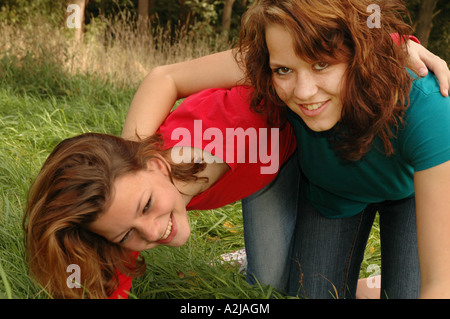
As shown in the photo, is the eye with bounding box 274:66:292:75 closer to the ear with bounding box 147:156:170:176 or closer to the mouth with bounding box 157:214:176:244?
the ear with bounding box 147:156:170:176

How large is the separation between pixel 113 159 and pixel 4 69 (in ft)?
14.0

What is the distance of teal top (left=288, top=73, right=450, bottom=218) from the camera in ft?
4.79

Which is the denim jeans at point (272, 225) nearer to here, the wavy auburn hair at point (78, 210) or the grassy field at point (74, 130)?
the grassy field at point (74, 130)

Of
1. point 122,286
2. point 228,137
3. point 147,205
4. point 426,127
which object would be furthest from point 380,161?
point 122,286

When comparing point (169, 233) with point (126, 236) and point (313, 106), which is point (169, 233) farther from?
point (313, 106)

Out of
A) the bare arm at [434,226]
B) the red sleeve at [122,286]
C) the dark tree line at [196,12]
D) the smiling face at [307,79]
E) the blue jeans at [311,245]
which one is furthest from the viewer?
the dark tree line at [196,12]

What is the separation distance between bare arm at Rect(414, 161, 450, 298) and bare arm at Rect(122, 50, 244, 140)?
2.77ft

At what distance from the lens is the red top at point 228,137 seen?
185 cm

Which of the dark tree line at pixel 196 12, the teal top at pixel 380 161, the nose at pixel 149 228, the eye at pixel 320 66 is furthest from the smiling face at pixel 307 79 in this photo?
the dark tree line at pixel 196 12

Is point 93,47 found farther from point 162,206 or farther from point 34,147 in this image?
point 162,206

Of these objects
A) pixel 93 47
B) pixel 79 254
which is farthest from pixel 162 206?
pixel 93 47

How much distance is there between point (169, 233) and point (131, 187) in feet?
0.79

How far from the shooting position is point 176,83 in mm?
2037

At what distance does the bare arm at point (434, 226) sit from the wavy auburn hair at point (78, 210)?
91 centimetres
